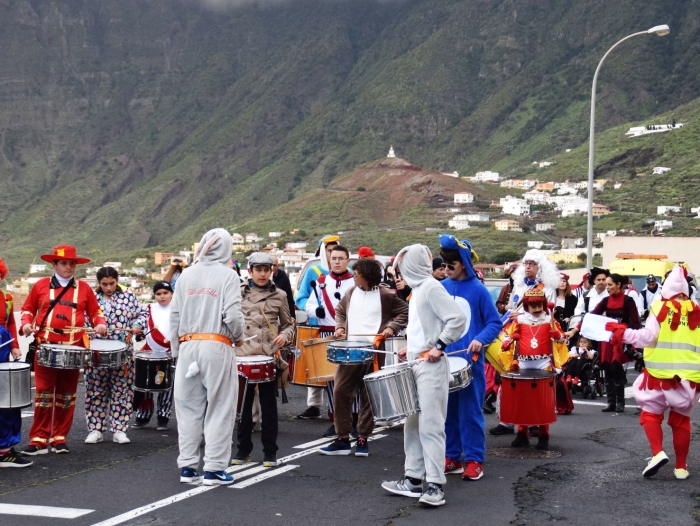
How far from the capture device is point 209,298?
833cm

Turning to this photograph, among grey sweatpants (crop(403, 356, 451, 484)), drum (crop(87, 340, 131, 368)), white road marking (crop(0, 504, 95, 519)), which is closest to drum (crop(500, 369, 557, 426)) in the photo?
grey sweatpants (crop(403, 356, 451, 484))

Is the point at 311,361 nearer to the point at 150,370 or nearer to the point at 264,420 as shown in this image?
the point at 264,420

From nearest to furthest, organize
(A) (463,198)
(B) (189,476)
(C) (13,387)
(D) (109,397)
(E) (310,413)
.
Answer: (B) (189,476)
(C) (13,387)
(D) (109,397)
(E) (310,413)
(A) (463,198)

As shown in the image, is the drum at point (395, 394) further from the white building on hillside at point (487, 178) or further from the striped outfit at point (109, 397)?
the white building on hillside at point (487, 178)

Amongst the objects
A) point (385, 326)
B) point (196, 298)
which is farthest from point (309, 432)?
point (196, 298)

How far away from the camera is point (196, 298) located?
8.34m

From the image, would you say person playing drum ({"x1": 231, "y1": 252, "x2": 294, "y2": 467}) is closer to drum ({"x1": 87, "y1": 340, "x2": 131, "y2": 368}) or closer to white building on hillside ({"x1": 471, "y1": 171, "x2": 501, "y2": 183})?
drum ({"x1": 87, "y1": 340, "x2": 131, "y2": 368})

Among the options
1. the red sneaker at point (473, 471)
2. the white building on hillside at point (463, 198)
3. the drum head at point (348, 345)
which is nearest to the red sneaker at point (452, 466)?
the red sneaker at point (473, 471)

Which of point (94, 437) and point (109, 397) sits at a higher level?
point (109, 397)

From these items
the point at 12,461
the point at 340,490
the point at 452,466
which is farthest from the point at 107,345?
the point at 452,466

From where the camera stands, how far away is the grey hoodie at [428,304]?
305 inches

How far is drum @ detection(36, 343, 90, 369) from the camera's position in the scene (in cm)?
956

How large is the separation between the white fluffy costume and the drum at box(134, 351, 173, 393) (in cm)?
261

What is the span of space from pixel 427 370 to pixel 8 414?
4010 millimetres
